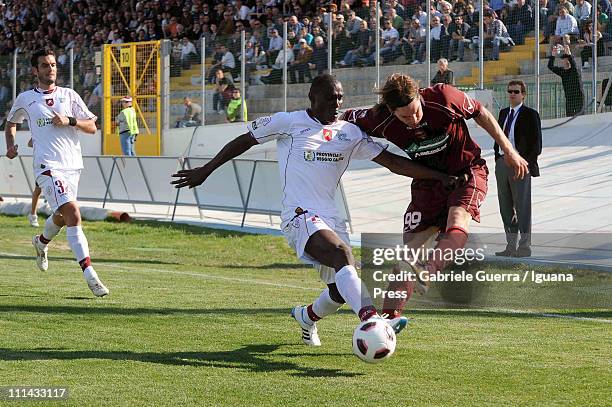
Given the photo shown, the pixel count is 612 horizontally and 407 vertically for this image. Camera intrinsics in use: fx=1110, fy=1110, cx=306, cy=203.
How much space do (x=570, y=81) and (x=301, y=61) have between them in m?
6.40

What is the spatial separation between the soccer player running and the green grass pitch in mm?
820

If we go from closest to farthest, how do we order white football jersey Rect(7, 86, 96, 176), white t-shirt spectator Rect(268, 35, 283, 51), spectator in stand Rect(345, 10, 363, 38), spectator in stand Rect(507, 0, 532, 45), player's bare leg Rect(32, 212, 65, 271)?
1. white football jersey Rect(7, 86, 96, 176)
2. player's bare leg Rect(32, 212, 65, 271)
3. spectator in stand Rect(507, 0, 532, 45)
4. spectator in stand Rect(345, 10, 363, 38)
5. white t-shirt spectator Rect(268, 35, 283, 51)

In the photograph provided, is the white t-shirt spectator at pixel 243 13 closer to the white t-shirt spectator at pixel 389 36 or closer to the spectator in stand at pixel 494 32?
the white t-shirt spectator at pixel 389 36

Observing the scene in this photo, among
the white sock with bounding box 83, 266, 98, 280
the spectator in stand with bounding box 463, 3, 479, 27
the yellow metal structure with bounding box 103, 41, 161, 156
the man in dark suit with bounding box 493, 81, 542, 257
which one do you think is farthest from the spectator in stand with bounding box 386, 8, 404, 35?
the white sock with bounding box 83, 266, 98, 280

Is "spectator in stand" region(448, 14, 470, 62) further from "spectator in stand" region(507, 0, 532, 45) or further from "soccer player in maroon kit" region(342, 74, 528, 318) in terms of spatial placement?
"soccer player in maroon kit" region(342, 74, 528, 318)

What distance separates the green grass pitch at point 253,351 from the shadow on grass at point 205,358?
0.04 ft

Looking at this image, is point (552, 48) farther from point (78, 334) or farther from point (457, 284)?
point (78, 334)

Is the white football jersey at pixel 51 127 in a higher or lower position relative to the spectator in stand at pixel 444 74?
lower

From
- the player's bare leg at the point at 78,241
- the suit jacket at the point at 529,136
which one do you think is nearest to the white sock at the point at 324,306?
the player's bare leg at the point at 78,241

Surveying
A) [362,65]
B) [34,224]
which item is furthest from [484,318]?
[362,65]

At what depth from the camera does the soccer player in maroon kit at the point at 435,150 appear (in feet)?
24.7

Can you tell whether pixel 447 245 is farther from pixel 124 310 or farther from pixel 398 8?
pixel 398 8

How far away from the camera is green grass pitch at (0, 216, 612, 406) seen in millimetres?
6355

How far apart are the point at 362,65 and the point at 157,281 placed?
11569 mm
